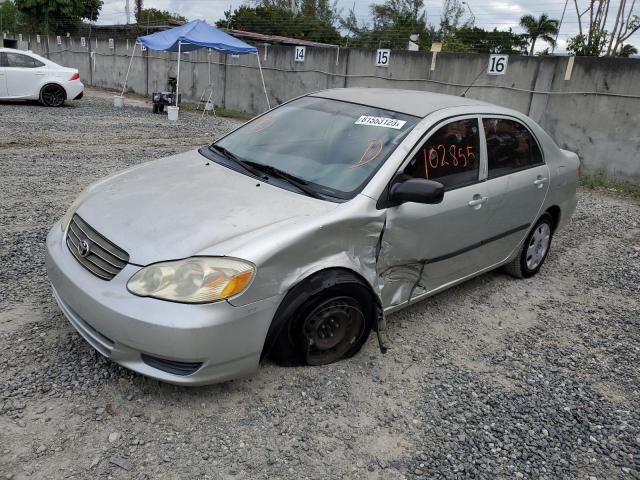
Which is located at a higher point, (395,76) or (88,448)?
(395,76)

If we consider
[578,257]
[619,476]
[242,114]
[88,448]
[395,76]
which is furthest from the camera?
[242,114]

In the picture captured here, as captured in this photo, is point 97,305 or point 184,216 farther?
point 184,216

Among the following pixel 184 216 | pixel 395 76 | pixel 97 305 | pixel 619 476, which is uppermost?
pixel 395 76

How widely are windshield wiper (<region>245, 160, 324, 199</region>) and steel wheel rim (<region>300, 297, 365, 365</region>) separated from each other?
635 mm

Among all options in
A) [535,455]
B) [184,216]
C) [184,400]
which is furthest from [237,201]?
[535,455]

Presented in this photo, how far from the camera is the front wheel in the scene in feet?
15.2

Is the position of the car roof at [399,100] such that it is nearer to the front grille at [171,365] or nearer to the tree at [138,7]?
the front grille at [171,365]

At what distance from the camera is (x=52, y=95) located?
14.1m

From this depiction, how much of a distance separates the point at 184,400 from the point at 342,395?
2.74 ft

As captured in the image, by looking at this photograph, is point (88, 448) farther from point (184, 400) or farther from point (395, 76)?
point (395, 76)

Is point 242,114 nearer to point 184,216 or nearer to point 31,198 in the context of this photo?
Answer: point 31,198

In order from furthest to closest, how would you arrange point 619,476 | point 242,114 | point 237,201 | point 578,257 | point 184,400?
point 242,114
point 578,257
point 237,201
point 184,400
point 619,476

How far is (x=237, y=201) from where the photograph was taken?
2959mm

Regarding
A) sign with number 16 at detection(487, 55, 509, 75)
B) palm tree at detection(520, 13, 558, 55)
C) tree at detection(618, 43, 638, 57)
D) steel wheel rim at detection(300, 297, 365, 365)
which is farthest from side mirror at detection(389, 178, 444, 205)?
palm tree at detection(520, 13, 558, 55)
